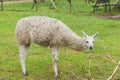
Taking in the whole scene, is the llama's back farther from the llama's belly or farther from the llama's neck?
the llama's neck

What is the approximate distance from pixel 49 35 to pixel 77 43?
69 centimetres

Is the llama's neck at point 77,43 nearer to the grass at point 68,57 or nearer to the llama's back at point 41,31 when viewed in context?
the llama's back at point 41,31

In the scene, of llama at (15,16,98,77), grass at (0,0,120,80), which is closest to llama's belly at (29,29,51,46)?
llama at (15,16,98,77)

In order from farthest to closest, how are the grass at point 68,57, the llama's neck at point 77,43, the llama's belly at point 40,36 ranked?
the grass at point 68,57
the llama's neck at point 77,43
the llama's belly at point 40,36

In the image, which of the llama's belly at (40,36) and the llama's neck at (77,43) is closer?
the llama's belly at (40,36)

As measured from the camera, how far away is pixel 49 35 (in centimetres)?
893

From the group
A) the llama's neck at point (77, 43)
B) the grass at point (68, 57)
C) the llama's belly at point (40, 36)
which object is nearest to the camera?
the llama's belly at point (40, 36)

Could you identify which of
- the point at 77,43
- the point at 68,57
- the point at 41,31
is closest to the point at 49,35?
the point at 41,31

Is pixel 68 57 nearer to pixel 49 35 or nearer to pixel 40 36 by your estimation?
pixel 49 35

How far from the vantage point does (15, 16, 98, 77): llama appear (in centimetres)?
891

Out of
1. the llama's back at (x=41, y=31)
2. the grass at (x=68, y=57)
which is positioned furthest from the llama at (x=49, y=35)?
the grass at (x=68, y=57)

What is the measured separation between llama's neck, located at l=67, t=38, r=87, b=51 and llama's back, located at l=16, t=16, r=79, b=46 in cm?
17

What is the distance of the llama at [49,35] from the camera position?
891 centimetres

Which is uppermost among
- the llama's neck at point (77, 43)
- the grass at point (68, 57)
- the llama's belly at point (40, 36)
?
the llama's belly at point (40, 36)
